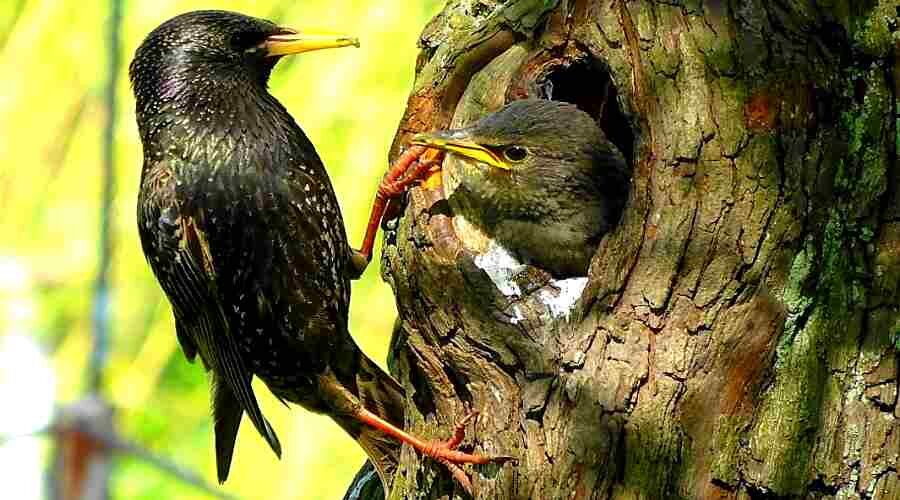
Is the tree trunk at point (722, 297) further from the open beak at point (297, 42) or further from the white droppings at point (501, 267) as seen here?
the open beak at point (297, 42)

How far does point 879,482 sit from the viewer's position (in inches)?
97.0

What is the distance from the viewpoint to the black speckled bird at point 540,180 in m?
2.99

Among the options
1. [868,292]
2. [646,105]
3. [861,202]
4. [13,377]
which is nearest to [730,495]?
[868,292]

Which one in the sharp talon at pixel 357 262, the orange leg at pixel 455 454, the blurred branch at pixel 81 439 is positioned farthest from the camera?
the sharp talon at pixel 357 262

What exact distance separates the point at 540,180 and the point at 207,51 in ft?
3.73

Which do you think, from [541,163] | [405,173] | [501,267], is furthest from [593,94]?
[501,267]

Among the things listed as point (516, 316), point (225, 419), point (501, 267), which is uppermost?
point (501, 267)

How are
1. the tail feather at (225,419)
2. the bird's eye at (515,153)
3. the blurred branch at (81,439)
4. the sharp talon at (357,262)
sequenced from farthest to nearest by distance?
the sharp talon at (357,262), the tail feather at (225,419), the bird's eye at (515,153), the blurred branch at (81,439)

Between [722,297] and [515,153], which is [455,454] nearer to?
[722,297]

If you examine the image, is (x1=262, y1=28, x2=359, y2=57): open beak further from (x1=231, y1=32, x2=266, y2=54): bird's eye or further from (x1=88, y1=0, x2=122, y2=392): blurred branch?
(x1=88, y1=0, x2=122, y2=392): blurred branch

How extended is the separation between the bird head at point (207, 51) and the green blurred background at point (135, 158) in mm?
145

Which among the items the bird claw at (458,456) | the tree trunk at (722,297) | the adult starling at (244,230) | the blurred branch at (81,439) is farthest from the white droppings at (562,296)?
the blurred branch at (81,439)

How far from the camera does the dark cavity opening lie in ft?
10.4

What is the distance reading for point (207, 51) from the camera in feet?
11.7
